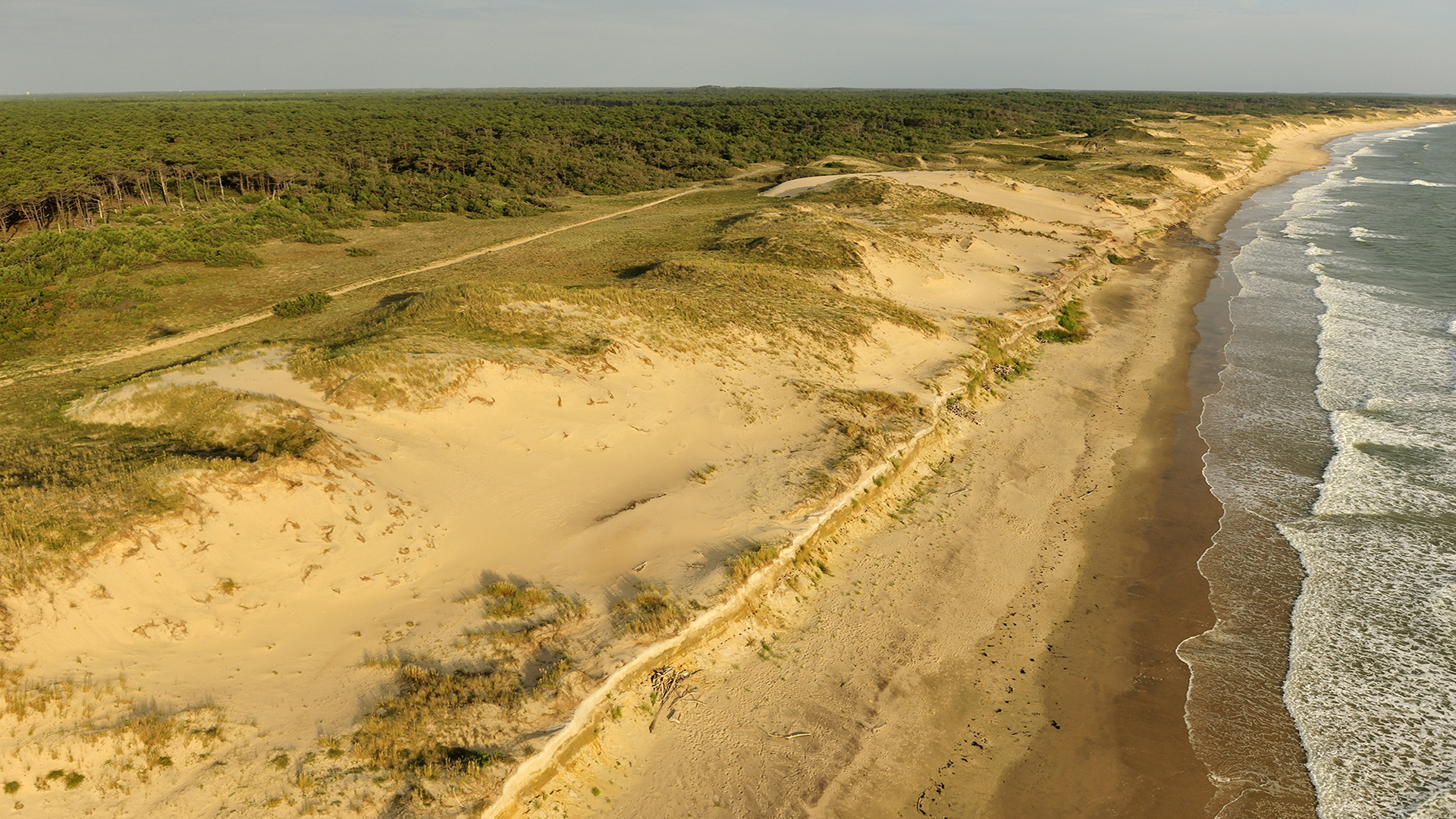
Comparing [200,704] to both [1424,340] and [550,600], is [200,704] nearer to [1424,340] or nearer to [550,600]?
[550,600]

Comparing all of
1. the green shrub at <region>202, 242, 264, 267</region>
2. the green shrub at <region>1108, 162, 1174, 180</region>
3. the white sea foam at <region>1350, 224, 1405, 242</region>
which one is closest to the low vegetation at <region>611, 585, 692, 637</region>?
the green shrub at <region>202, 242, 264, 267</region>

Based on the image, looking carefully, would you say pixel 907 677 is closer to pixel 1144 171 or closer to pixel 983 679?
pixel 983 679

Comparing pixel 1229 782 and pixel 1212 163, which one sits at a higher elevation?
pixel 1212 163

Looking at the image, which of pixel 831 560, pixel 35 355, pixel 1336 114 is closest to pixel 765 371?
pixel 831 560

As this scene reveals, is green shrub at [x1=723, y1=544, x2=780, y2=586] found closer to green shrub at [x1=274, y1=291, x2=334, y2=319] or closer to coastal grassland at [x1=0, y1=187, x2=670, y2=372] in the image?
green shrub at [x1=274, y1=291, x2=334, y2=319]

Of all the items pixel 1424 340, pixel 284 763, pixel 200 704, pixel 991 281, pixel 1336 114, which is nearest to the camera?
pixel 284 763

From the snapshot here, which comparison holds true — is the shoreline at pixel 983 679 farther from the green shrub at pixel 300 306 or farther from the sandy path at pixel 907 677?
the green shrub at pixel 300 306
